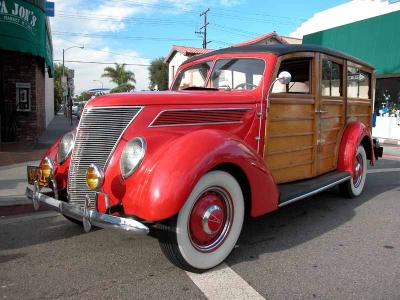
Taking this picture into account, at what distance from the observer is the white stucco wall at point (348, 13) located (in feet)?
64.5

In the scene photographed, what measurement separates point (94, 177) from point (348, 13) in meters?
22.4

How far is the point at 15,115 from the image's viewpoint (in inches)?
429

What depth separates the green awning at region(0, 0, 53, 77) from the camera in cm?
882

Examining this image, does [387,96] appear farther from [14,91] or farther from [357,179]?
[14,91]

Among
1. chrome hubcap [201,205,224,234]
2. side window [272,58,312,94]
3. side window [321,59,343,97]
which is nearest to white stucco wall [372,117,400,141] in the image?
side window [321,59,343,97]

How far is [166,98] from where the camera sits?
3.47 m

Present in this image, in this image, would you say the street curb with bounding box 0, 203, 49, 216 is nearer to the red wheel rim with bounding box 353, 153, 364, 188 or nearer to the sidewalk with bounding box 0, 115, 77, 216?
the sidewalk with bounding box 0, 115, 77, 216

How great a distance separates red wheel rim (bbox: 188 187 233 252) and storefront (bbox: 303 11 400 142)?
1356cm

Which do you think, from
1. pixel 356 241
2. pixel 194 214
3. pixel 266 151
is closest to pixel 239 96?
pixel 266 151

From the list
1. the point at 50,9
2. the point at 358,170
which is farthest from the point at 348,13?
the point at 358,170

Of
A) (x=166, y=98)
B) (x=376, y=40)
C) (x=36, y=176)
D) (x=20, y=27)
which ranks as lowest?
(x=36, y=176)

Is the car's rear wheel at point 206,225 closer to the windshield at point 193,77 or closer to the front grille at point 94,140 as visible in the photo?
the front grille at point 94,140

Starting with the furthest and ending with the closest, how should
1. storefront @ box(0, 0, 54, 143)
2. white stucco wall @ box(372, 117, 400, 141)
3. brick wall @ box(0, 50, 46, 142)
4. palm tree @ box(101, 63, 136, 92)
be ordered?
1. palm tree @ box(101, 63, 136, 92)
2. white stucco wall @ box(372, 117, 400, 141)
3. brick wall @ box(0, 50, 46, 142)
4. storefront @ box(0, 0, 54, 143)

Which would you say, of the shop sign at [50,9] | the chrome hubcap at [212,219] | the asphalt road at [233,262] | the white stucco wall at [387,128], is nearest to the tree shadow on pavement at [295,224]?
the asphalt road at [233,262]
